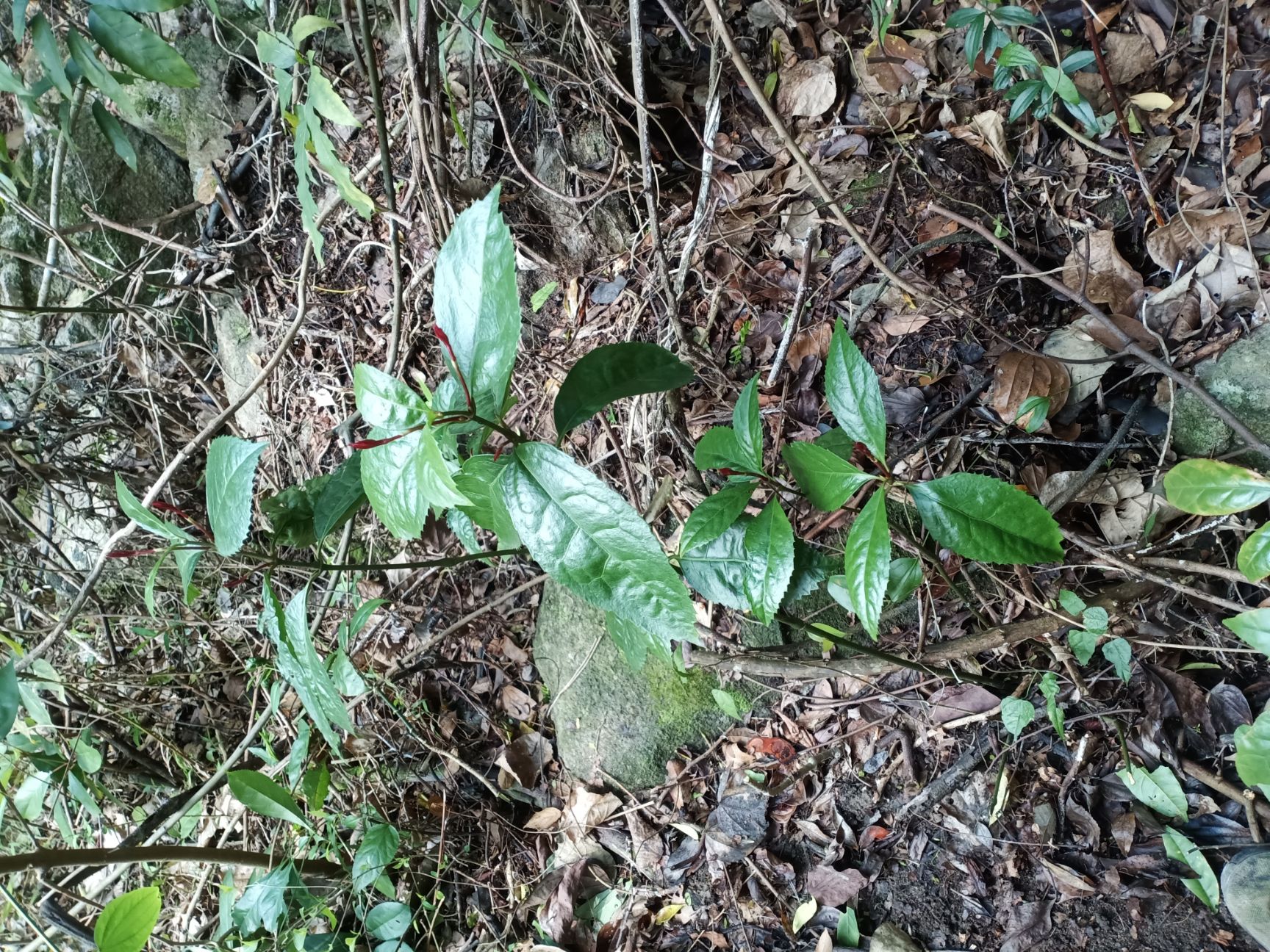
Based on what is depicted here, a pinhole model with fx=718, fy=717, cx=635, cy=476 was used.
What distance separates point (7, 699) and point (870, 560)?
150cm

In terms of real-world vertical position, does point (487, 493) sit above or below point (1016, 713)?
above

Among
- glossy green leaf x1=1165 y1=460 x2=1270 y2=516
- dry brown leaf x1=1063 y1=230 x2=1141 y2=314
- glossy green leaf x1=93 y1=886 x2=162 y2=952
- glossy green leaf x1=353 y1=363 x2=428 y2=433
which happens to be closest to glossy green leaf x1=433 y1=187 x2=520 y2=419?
glossy green leaf x1=353 y1=363 x2=428 y2=433

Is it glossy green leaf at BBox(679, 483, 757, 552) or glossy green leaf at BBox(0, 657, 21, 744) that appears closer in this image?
glossy green leaf at BBox(679, 483, 757, 552)

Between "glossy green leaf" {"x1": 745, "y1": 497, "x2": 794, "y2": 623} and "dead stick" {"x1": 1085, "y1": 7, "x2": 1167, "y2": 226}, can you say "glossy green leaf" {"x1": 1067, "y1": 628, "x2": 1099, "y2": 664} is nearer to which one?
"glossy green leaf" {"x1": 745, "y1": 497, "x2": 794, "y2": 623}

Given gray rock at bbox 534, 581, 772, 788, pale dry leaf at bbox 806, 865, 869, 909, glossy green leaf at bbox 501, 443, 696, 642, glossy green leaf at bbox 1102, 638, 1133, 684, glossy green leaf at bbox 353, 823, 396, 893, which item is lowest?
pale dry leaf at bbox 806, 865, 869, 909

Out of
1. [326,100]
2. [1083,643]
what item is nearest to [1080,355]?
[1083,643]

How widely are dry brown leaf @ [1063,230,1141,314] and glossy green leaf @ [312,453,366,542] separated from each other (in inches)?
61.7

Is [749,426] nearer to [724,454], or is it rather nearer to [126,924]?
[724,454]

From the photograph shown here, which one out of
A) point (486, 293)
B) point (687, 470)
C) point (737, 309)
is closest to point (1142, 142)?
point (737, 309)

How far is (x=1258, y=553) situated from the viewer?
96cm

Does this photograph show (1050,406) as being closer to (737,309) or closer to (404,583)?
(737,309)

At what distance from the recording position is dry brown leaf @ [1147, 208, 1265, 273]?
62.1 inches

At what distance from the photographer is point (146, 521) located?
109 centimetres

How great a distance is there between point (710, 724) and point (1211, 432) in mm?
1290
